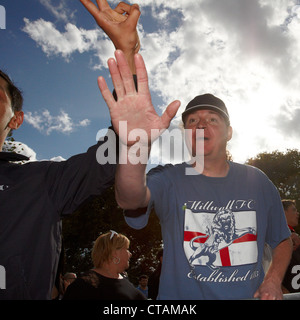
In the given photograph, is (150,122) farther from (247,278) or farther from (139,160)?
(247,278)

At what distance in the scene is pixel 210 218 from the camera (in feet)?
8.36

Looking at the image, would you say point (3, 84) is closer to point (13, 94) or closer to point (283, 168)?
point (13, 94)

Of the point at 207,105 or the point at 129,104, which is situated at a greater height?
the point at 207,105

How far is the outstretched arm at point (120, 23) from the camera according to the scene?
195cm

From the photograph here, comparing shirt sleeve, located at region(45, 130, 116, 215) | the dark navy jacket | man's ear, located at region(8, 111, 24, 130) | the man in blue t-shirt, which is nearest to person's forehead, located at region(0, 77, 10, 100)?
man's ear, located at region(8, 111, 24, 130)

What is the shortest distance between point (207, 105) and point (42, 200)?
189 cm

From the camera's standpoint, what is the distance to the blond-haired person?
9.46ft

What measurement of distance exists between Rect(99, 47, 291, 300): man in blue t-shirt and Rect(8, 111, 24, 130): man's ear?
1.04m

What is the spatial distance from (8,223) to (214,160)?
192cm

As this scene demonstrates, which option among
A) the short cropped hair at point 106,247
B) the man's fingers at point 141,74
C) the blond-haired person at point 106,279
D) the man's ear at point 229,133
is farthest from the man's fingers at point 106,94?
the short cropped hair at point 106,247

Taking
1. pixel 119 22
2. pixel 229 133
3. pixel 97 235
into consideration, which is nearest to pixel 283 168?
pixel 97 235

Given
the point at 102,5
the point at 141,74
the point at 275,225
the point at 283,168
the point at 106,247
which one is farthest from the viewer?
the point at 283,168

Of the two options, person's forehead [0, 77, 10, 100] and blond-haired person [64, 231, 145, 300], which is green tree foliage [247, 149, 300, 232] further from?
person's forehead [0, 77, 10, 100]
